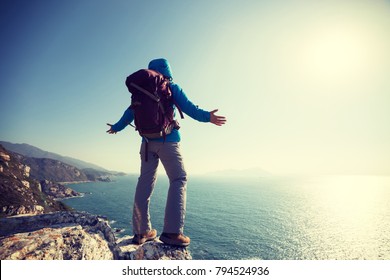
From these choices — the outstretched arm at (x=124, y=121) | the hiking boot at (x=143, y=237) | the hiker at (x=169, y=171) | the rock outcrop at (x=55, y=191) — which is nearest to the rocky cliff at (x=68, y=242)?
the hiking boot at (x=143, y=237)

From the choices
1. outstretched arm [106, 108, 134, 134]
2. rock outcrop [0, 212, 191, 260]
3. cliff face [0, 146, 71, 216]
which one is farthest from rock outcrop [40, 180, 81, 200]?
outstretched arm [106, 108, 134, 134]

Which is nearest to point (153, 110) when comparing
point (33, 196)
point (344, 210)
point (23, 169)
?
point (33, 196)

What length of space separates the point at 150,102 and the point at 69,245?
294 cm

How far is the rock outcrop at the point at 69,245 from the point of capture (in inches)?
119

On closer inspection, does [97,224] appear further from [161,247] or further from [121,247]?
[161,247]

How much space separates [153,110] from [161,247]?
8.48 feet

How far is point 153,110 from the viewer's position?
12.0 ft

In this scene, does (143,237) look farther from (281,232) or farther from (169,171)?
(281,232)

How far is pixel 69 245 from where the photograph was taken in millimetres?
3408

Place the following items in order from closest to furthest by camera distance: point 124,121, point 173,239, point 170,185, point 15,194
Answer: point 173,239
point 170,185
point 124,121
point 15,194

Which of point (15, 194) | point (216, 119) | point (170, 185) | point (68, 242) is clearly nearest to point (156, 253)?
point (170, 185)

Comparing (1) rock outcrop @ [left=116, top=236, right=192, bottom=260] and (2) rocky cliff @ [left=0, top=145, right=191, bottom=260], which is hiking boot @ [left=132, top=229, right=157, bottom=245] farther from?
(1) rock outcrop @ [left=116, top=236, right=192, bottom=260]

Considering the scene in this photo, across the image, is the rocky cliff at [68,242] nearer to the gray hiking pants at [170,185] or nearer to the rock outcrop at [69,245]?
the rock outcrop at [69,245]

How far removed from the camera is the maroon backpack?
143 inches
